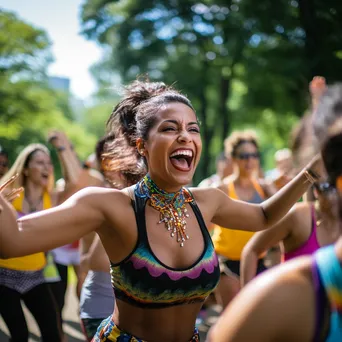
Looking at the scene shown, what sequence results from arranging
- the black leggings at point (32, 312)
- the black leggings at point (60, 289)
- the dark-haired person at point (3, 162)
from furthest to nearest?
the dark-haired person at point (3, 162)
the black leggings at point (60, 289)
the black leggings at point (32, 312)

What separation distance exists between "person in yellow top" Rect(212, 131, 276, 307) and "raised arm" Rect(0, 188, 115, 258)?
312cm

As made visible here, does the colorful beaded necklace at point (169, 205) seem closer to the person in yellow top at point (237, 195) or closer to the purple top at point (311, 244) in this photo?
the purple top at point (311, 244)

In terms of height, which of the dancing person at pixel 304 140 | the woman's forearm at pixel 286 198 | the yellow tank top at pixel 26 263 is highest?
the dancing person at pixel 304 140

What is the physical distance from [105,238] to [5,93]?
19.5 m

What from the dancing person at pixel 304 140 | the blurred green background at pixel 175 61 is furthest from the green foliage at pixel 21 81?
the dancing person at pixel 304 140

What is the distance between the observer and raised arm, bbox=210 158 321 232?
287 cm

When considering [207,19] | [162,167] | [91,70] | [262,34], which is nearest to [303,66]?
[262,34]

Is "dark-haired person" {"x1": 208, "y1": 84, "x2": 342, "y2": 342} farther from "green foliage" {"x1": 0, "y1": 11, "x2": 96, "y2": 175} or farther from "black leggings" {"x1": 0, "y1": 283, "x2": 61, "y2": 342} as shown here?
"green foliage" {"x1": 0, "y1": 11, "x2": 96, "y2": 175}

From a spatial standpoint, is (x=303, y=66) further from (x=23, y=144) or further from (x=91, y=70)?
(x=91, y=70)

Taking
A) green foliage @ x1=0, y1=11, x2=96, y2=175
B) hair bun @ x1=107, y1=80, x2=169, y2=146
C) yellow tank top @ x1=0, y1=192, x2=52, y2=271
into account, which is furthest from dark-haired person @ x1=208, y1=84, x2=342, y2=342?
green foliage @ x1=0, y1=11, x2=96, y2=175

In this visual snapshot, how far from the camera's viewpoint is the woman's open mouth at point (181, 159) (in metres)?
2.64

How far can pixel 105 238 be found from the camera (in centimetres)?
248

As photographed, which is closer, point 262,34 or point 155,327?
point 155,327

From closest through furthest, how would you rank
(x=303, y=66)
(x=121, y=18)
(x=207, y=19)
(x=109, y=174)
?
(x=109, y=174) < (x=303, y=66) < (x=207, y=19) < (x=121, y=18)
